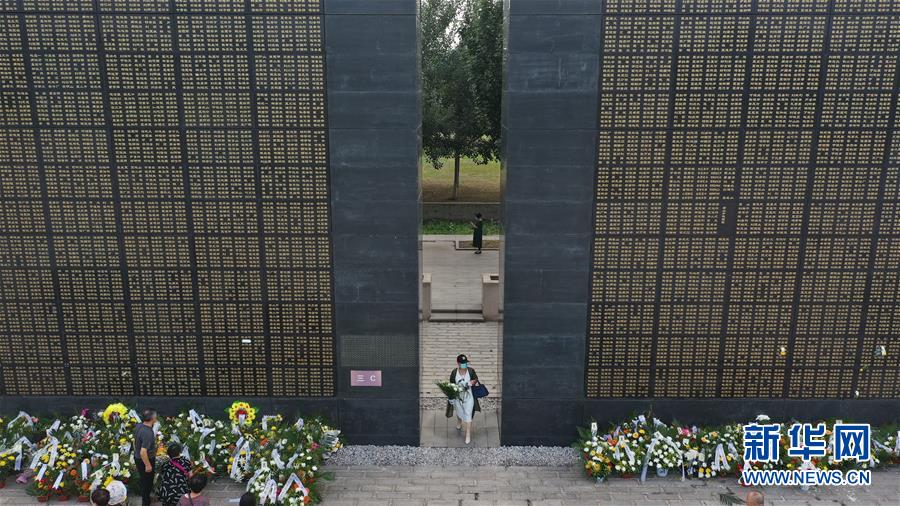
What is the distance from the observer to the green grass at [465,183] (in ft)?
119

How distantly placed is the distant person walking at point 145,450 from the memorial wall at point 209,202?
75.0 inches

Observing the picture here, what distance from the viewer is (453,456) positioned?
11.0 meters

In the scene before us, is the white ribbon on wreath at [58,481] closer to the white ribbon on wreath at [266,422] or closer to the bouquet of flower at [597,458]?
the white ribbon on wreath at [266,422]

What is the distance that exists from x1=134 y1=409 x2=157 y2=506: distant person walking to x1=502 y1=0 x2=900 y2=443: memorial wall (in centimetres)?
540

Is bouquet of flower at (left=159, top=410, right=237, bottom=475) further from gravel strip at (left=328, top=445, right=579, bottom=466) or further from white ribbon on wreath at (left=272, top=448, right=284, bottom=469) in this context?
gravel strip at (left=328, top=445, right=579, bottom=466)

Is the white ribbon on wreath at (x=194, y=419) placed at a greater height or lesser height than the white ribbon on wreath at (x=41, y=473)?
greater

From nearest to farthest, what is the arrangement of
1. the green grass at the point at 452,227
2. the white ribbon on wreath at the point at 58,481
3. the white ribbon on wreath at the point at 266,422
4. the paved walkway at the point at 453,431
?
the white ribbon on wreath at the point at 58,481, the white ribbon on wreath at the point at 266,422, the paved walkway at the point at 453,431, the green grass at the point at 452,227

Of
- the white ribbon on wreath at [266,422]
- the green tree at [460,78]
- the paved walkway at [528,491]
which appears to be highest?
the green tree at [460,78]

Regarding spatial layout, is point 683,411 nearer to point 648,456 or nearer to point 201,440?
point 648,456

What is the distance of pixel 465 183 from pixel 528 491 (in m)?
31.6

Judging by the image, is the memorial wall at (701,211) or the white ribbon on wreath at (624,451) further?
the white ribbon on wreath at (624,451)

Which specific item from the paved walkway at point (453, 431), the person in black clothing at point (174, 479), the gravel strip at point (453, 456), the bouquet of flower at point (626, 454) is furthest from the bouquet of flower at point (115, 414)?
the bouquet of flower at point (626, 454)

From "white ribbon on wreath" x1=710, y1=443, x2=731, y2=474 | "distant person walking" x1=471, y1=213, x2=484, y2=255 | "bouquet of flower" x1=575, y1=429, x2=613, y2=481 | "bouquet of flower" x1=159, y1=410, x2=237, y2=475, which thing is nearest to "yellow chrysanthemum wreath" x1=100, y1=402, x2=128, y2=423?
"bouquet of flower" x1=159, y1=410, x2=237, y2=475

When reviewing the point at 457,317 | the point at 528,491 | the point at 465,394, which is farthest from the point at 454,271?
the point at 528,491
